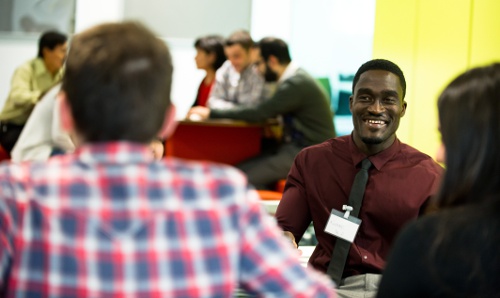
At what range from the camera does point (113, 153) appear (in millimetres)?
1096

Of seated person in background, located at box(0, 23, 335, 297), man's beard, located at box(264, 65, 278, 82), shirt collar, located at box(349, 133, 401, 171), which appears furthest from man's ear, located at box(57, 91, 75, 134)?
man's beard, located at box(264, 65, 278, 82)

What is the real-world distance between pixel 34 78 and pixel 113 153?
582 cm

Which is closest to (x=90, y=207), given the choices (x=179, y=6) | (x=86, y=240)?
(x=86, y=240)

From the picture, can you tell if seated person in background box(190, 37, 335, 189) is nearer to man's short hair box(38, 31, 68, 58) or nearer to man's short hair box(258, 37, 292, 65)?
man's short hair box(258, 37, 292, 65)

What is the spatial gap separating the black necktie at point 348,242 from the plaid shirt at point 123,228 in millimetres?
1352

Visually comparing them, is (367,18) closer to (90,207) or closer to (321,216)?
(321,216)

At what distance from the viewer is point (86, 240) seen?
1050mm

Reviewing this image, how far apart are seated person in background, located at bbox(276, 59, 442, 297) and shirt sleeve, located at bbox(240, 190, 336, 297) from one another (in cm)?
127

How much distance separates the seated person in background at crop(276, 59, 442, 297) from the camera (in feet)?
8.11

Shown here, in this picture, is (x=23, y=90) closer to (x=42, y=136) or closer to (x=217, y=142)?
(x=217, y=142)

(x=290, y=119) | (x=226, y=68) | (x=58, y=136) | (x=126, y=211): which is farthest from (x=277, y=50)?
(x=126, y=211)

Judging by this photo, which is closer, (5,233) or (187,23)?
(5,233)

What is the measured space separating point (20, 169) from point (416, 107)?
3.92 m

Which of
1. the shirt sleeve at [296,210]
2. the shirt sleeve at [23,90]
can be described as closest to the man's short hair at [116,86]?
the shirt sleeve at [296,210]
